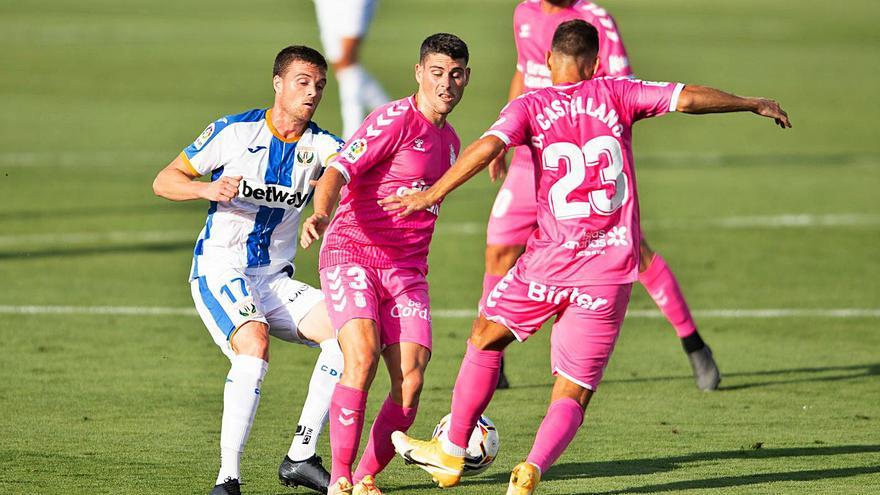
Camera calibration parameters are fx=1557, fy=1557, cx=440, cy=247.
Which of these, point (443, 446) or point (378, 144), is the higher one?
point (378, 144)

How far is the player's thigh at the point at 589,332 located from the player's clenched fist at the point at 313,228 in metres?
1.26

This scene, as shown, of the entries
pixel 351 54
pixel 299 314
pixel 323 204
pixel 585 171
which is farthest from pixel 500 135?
pixel 351 54

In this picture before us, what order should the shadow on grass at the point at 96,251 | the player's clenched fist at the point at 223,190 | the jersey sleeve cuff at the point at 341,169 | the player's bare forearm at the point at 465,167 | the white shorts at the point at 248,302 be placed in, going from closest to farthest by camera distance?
1. the player's bare forearm at the point at 465,167
2. the player's clenched fist at the point at 223,190
3. the jersey sleeve cuff at the point at 341,169
4. the white shorts at the point at 248,302
5. the shadow on grass at the point at 96,251

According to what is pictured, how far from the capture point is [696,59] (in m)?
36.9

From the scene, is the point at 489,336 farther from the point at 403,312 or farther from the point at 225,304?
the point at 225,304

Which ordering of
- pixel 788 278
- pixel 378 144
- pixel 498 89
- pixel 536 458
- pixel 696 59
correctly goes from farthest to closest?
pixel 696 59, pixel 498 89, pixel 788 278, pixel 378 144, pixel 536 458

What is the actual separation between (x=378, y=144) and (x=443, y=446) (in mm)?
1482

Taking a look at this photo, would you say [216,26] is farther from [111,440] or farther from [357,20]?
[111,440]

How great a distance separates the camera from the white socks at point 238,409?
23.7 feet

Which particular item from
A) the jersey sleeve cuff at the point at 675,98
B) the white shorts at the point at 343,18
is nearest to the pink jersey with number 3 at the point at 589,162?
the jersey sleeve cuff at the point at 675,98

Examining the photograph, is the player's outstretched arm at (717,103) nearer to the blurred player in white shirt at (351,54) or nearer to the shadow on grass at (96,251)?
the shadow on grass at (96,251)

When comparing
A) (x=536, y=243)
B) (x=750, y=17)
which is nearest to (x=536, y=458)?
(x=536, y=243)

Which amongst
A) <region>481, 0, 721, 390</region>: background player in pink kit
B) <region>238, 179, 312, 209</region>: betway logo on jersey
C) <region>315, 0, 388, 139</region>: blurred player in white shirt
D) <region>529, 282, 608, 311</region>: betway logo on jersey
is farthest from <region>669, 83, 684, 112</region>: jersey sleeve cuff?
<region>315, 0, 388, 139</region>: blurred player in white shirt

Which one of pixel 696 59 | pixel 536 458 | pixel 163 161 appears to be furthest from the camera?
pixel 696 59
